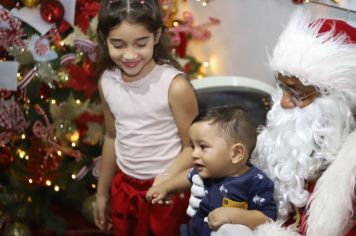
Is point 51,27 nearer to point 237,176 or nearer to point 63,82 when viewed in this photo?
point 63,82

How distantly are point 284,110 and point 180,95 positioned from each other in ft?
1.13

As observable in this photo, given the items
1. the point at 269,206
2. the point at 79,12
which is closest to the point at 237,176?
the point at 269,206

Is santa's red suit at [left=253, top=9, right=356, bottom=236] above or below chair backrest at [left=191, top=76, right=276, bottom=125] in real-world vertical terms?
above

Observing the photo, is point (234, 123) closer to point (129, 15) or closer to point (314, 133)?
point (314, 133)

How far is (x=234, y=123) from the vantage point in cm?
135

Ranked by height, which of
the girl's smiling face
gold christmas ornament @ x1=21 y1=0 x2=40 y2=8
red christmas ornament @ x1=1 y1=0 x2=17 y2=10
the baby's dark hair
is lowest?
red christmas ornament @ x1=1 y1=0 x2=17 y2=10

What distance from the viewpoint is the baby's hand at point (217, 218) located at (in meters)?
1.30

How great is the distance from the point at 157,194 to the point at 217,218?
28cm

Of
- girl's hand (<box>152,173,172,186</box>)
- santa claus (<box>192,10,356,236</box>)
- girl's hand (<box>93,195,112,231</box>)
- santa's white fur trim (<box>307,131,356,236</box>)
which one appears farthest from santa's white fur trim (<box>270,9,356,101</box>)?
girl's hand (<box>93,195,112,231</box>)

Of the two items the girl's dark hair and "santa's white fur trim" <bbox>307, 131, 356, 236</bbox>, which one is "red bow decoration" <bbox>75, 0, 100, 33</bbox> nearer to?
the girl's dark hair

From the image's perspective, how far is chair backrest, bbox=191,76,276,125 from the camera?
200 cm

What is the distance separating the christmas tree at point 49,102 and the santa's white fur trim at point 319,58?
3.17ft

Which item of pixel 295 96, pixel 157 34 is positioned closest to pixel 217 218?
pixel 295 96

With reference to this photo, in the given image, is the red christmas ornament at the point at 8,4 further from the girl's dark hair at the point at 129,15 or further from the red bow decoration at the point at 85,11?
the girl's dark hair at the point at 129,15
